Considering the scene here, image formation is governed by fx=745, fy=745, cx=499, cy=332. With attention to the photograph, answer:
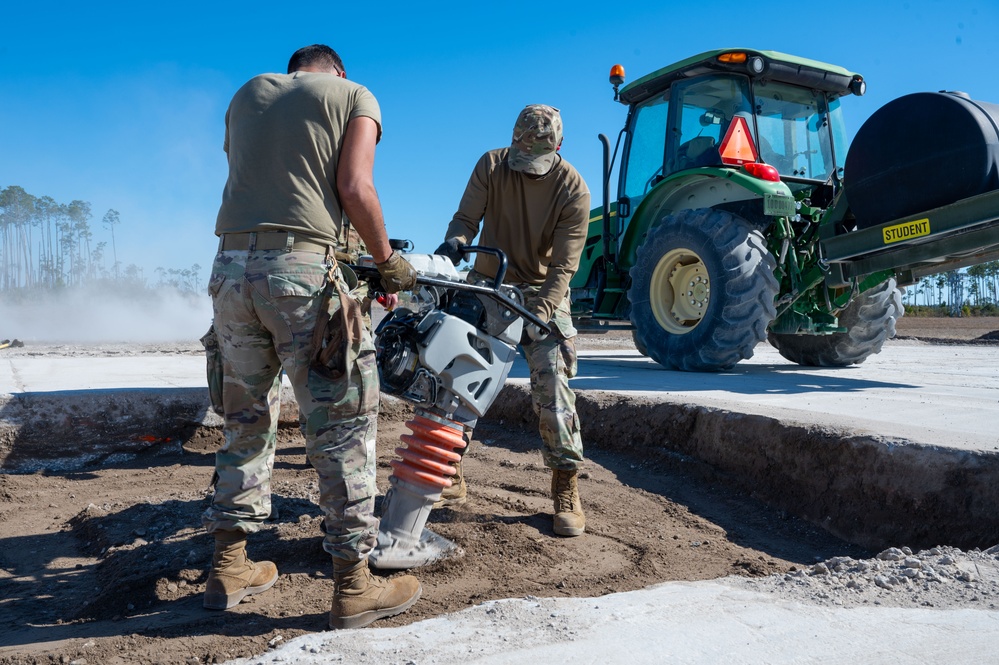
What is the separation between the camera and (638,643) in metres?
1.89

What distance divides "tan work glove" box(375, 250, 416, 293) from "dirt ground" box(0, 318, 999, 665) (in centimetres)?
106

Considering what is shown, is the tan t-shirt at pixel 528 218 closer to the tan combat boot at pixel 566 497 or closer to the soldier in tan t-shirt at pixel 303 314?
the tan combat boot at pixel 566 497

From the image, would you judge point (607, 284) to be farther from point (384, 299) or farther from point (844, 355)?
point (384, 299)

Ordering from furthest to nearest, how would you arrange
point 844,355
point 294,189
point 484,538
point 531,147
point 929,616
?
point 844,355 < point 531,147 < point 484,538 < point 294,189 < point 929,616

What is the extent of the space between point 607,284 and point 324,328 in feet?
20.4

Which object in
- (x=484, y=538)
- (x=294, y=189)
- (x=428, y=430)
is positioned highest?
(x=294, y=189)

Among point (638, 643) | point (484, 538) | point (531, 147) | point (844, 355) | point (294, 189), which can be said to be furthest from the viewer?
point (844, 355)

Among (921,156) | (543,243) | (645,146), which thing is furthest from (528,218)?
(645,146)

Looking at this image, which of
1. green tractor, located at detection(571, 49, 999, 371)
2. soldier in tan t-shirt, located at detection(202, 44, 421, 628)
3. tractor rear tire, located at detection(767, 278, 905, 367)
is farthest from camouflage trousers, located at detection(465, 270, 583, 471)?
tractor rear tire, located at detection(767, 278, 905, 367)

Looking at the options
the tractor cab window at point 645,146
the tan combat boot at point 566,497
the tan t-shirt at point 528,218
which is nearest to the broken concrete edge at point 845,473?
the tan combat boot at point 566,497

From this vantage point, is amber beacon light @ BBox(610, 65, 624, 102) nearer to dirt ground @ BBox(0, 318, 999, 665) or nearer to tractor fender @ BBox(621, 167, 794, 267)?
tractor fender @ BBox(621, 167, 794, 267)

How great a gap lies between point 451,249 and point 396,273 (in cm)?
83

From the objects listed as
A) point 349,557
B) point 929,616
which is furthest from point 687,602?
point 349,557

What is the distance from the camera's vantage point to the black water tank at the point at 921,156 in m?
5.00
